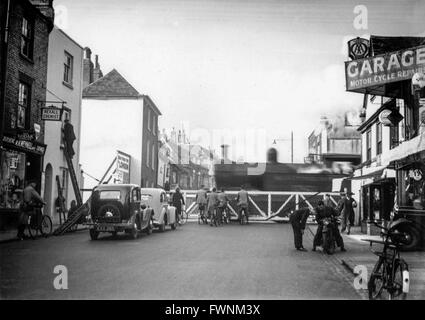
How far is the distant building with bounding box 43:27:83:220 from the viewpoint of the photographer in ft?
65.7

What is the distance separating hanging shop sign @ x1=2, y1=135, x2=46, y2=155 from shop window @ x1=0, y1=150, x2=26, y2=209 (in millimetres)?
310

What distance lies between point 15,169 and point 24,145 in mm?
897

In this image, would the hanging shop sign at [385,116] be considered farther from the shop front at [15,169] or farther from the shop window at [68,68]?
the shop window at [68,68]

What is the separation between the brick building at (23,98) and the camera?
53.1ft

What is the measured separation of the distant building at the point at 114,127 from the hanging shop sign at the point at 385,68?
21652 mm

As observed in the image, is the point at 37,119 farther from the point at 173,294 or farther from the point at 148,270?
the point at 173,294

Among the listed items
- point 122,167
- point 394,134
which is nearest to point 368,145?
point 394,134

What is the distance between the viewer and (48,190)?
66.6 ft

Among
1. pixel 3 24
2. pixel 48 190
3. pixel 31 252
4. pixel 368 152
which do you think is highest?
pixel 3 24

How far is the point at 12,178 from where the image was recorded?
16781 mm

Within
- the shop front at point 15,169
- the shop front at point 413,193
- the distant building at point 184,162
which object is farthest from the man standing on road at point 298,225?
the distant building at point 184,162

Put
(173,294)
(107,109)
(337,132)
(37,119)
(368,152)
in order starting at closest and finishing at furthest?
(173,294), (37,119), (368,152), (107,109), (337,132)

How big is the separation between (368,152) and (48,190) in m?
14.4
